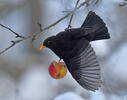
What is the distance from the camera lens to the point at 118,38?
155 inches

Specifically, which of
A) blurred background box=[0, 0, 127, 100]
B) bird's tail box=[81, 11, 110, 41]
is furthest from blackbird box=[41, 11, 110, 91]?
blurred background box=[0, 0, 127, 100]

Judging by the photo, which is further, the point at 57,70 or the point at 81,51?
the point at 57,70

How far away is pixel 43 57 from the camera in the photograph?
4.78m

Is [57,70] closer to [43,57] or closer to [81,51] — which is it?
[81,51]

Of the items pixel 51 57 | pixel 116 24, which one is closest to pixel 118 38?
pixel 116 24

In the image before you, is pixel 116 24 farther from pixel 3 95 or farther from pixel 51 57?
pixel 3 95

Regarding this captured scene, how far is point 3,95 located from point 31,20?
91 centimetres

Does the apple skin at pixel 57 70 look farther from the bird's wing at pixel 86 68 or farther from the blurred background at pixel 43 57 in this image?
the blurred background at pixel 43 57

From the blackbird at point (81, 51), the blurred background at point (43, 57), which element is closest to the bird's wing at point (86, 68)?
the blackbird at point (81, 51)

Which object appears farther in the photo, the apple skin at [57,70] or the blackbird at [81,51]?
the apple skin at [57,70]

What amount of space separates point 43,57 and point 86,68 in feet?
9.29

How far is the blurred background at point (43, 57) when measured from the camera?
136 inches

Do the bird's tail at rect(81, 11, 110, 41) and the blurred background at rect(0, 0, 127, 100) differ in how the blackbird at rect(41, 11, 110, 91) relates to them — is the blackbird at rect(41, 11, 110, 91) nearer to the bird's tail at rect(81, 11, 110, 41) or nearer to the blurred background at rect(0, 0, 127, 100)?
the bird's tail at rect(81, 11, 110, 41)

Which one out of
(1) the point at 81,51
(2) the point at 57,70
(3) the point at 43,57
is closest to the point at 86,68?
(1) the point at 81,51
